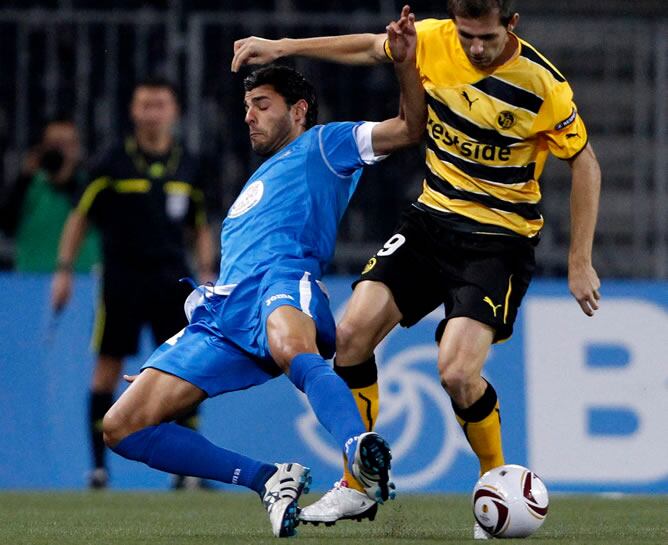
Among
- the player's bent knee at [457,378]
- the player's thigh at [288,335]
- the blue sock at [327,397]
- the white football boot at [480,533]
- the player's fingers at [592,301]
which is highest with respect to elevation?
the player's fingers at [592,301]

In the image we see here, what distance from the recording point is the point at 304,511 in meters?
5.60

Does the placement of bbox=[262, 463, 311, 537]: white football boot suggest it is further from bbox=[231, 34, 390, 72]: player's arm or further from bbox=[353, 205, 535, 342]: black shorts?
bbox=[231, 34, 390, 72]: player's arm

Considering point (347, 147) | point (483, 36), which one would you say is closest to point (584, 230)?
point (483, 36)

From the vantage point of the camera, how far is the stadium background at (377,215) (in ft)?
29.8

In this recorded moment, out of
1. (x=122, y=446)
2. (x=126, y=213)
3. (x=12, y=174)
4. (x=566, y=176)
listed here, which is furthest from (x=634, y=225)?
(x=122, y=446)

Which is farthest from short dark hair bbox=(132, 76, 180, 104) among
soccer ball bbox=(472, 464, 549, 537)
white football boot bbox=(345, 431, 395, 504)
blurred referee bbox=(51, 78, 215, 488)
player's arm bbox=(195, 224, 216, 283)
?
white football boot bbox=(345, 431, 395, 504)

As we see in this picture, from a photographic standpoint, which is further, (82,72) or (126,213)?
(82,72)

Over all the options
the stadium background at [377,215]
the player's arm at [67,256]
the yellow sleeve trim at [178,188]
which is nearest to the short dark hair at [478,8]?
the yellow sleeve trim at [178,188]

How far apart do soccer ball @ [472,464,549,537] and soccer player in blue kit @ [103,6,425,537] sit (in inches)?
23.5

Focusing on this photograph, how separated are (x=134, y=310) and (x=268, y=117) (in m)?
3.15

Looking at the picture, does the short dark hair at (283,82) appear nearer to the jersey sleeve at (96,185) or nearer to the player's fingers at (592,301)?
the player's fingers at (592,301)

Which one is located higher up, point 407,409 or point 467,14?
point 467,14

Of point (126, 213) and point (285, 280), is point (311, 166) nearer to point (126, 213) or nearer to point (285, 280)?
point (285, 280)

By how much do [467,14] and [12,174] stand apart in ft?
17.9
